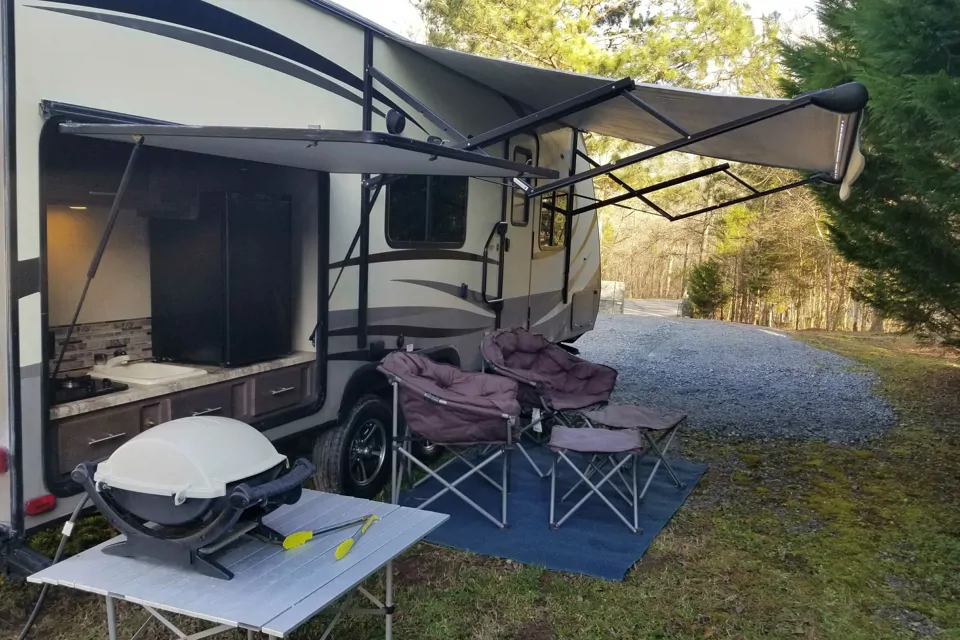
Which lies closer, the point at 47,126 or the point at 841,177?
the point at 47,126

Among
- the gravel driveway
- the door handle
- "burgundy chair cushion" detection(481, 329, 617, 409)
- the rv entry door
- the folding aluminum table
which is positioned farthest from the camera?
the gravel driveway

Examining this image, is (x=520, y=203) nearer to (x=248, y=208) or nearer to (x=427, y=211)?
(x=427, y=211)

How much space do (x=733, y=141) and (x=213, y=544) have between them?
13.8 ft

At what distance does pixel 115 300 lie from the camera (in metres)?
3.35

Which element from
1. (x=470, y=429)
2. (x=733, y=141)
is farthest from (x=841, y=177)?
(x=470, y=429)

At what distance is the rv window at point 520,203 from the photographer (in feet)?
16.9

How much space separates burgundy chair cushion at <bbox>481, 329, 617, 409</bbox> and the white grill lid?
2524 millimetres

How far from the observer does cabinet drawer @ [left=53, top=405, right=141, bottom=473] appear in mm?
2303

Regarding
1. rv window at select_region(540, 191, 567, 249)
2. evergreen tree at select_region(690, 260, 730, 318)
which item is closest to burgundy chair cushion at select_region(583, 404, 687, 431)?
rv window at select_region(540, 191, 567, 249)

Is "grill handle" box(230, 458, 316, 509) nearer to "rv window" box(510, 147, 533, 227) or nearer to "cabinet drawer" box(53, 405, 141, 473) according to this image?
"cabinet drawer" box(53, 405, 141, 473)

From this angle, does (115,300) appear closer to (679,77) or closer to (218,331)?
(218,331)

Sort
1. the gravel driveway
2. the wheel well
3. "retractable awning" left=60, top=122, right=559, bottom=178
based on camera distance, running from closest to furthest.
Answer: "retractable awning" left=60, top=122, right=559, bottom=178
the wheel well
the gravel driveway

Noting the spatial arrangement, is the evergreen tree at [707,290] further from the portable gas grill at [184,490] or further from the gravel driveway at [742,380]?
the portable gas grill at [184,490]

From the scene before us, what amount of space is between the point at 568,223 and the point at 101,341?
396cm
